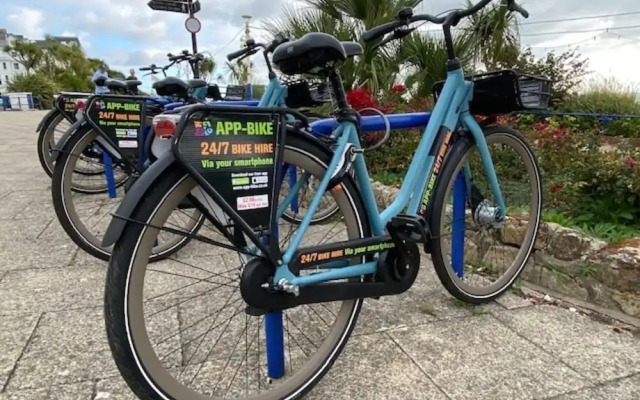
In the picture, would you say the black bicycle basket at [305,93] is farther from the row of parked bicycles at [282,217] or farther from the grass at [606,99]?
the grass at [606,99]

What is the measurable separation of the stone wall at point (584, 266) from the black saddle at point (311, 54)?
5.34ft

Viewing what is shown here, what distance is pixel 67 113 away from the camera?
14.3 ft

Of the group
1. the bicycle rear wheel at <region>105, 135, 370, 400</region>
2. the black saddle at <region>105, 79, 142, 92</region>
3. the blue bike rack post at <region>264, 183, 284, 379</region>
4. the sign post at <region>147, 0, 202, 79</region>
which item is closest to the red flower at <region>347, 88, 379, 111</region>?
the bicycle rear wheel at <region>105, 135, 370, 400</region>

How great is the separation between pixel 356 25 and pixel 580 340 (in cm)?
466

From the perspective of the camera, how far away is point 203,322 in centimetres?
237

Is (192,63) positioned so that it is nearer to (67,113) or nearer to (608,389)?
(67,113)

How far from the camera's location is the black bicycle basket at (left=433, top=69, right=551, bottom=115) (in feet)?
7.34

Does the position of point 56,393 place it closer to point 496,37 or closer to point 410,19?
point 410,19

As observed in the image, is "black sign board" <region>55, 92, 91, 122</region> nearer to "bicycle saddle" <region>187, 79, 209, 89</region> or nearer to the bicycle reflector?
"bicycle saddle" <region>187, 79, 209, 89</region>

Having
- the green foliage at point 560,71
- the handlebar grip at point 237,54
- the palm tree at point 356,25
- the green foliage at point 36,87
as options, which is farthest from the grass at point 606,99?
the green foliage at point 36,87

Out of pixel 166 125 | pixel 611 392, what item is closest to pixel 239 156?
pixel 166 125

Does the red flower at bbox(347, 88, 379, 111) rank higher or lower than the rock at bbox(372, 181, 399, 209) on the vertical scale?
higher

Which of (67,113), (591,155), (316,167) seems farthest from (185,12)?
(316,167)

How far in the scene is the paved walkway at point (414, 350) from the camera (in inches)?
72.7
